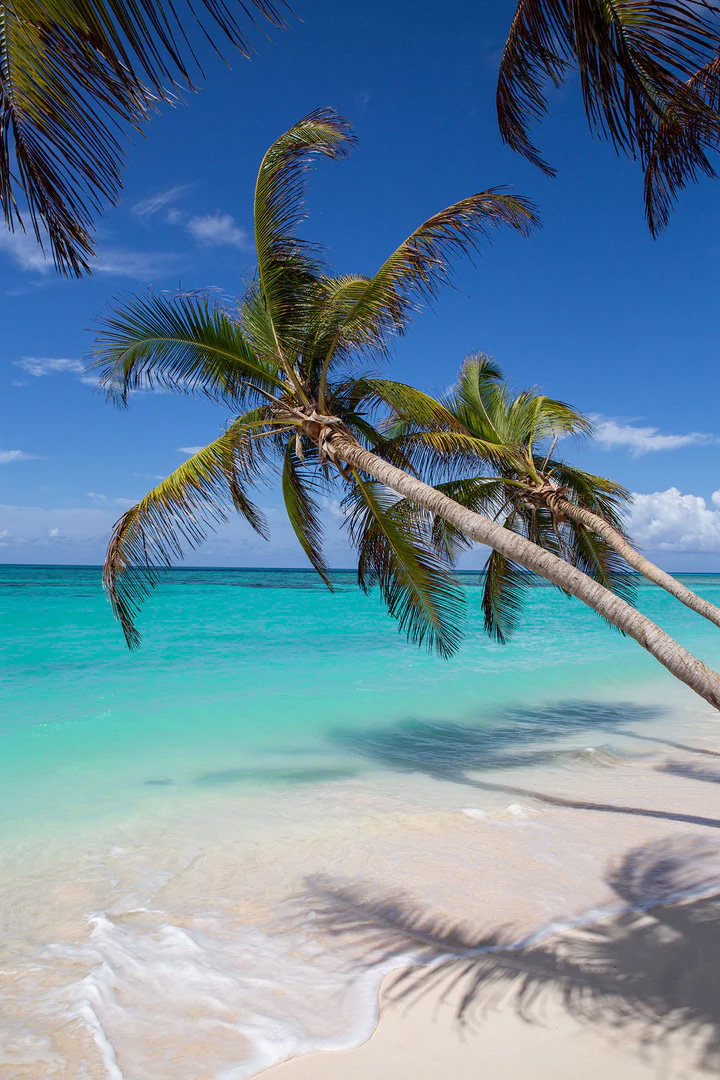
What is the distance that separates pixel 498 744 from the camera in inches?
331

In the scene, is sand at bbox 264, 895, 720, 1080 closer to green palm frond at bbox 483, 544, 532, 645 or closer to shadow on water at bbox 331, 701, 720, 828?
shadow on water at bbox 331, 701, 720, 828

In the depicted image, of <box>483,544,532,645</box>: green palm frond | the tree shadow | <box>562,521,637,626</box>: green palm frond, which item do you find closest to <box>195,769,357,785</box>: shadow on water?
<box>483,544,532,645</box>: green palm frond

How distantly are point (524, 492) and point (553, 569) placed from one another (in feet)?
14.1

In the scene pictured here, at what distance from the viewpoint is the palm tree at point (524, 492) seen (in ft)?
27.2

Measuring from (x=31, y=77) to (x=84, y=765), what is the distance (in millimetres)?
6802

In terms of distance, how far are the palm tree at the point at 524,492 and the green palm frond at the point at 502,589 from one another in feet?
0.04

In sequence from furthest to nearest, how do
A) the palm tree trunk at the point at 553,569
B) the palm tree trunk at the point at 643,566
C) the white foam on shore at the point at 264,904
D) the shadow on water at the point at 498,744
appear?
1. the shadow on water at the point at 498,744
2. the palm tree trunk at the point at 643,566
3. the palm tree trunk at the point at 553,569
4. the white foam on shore at the point at 264,904

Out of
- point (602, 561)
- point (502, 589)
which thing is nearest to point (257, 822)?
point (502, 589)

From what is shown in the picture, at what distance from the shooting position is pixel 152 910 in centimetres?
397

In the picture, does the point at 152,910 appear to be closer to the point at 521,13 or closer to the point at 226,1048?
the point at 226,1048

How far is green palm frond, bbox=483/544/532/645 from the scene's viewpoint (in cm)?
881

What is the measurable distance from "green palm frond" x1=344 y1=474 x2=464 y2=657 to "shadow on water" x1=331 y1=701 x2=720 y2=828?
4.60 feet

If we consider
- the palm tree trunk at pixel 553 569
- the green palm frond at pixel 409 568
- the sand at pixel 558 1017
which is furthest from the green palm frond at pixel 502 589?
the sand at pixel 558 1017

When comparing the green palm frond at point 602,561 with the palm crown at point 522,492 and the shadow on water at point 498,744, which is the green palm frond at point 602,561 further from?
the shadow on water at point 498,744
